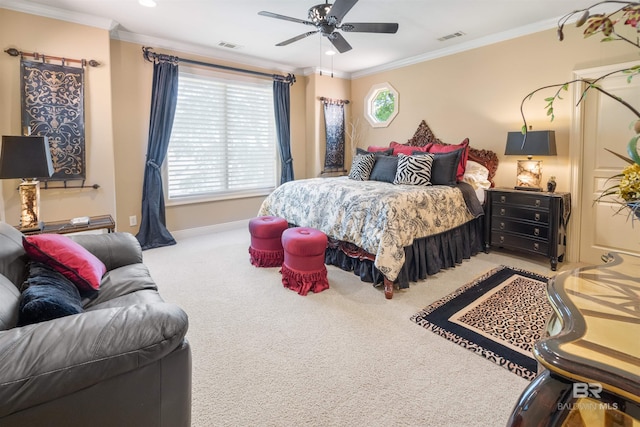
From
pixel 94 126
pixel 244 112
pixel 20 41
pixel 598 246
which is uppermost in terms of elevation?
pixel 20 41

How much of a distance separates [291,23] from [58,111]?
268 centimetres

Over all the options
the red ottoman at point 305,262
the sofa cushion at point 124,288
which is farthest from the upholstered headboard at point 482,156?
the sofa cushion at point 124,288

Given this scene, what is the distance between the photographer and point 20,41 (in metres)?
3.35

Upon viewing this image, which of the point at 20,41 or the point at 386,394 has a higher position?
the point at 20,41

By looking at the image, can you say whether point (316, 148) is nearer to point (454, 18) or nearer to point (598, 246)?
point (454, 18)

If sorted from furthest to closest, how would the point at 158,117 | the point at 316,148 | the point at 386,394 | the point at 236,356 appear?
the point at 316,148, the point at 158,117, the point at 236,356, the point at 386,394

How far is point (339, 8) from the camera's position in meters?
2.73

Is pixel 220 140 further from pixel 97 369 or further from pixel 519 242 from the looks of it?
pixel 97 369

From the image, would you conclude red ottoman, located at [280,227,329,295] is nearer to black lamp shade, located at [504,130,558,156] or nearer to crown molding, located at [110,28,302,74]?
black lamp shade, located at [504,130,558,156]

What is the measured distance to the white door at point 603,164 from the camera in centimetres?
335

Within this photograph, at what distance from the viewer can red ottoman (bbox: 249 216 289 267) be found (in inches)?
142

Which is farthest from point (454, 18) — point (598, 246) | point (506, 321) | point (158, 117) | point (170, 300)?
point (170, 300)

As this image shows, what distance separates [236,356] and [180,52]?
4246 millimetres

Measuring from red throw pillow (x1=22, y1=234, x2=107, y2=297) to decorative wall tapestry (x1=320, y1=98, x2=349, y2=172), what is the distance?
4.63 metres
